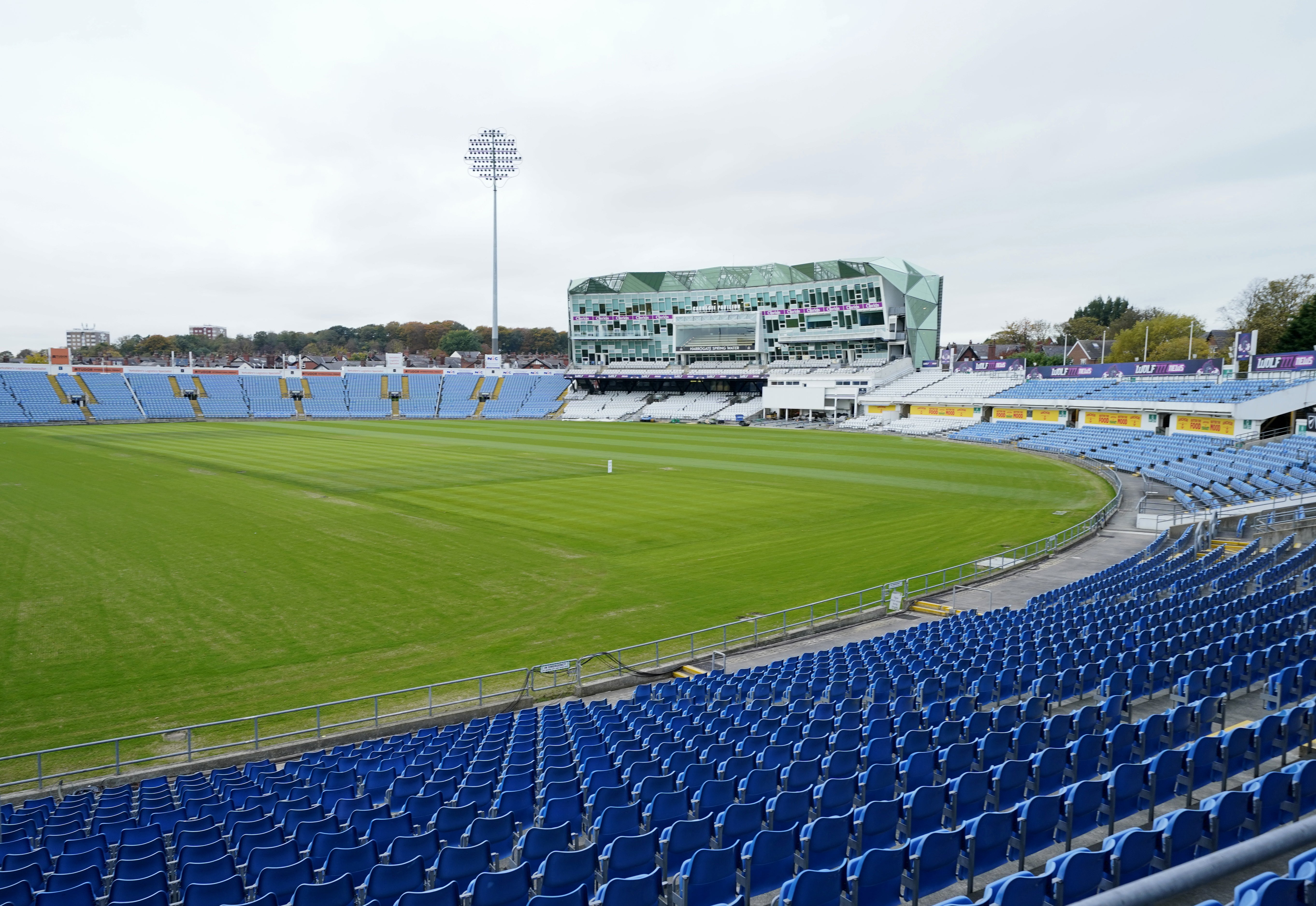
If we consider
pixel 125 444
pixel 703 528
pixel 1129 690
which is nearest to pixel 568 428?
pixel 125 444

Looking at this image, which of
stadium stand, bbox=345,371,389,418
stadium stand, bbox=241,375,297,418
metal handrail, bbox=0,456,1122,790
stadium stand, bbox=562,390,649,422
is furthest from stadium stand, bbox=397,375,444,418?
metal handrail, bbox=0,456,1122,790

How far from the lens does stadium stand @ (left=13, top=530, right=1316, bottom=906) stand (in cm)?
605

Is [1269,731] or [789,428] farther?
[789,428]

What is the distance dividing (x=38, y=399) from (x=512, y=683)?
9954cm

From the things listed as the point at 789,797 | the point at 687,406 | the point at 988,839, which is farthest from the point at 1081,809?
the point at 687,406

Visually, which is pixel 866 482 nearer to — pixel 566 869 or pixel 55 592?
pixel 55 592

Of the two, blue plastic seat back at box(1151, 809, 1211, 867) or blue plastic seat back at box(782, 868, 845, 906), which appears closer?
blue plastic seat back at box(782, 868, 845, 906)

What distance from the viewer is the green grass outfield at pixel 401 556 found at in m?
16.9

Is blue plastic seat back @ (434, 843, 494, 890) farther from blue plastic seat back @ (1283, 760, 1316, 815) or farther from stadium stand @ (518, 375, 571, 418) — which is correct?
stadium stand @ (518, 375, 571, 418)

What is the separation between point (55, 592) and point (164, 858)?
19.1m

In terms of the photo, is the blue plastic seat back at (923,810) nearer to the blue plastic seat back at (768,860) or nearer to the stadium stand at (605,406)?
the blue plastic seat back at (768,860)

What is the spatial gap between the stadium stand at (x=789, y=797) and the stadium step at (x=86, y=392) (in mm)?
99077

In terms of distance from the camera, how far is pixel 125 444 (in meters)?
62.6

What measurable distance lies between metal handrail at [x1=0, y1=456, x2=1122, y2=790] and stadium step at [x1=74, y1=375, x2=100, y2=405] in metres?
96.7
